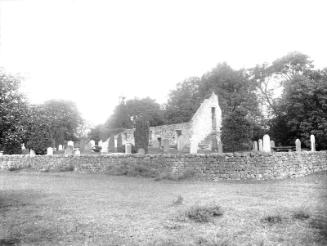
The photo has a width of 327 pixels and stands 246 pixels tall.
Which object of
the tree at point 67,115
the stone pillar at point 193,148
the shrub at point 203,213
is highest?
the tree at point 67,115

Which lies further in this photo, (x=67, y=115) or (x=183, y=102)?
(x=67, y=115)

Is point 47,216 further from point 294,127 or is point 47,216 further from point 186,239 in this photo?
point 294,127

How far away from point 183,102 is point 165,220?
5180 cm

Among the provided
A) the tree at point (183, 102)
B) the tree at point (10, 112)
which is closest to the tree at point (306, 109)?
the tree at point (10, 112)

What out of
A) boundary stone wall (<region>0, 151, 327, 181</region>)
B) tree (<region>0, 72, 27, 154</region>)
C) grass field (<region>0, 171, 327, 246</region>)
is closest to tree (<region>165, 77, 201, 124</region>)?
boundary stone wall (<region>0, 151, 327, 181</region>)

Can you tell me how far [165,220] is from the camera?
7250 millimetres

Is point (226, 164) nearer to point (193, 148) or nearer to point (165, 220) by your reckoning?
point (193, 148)

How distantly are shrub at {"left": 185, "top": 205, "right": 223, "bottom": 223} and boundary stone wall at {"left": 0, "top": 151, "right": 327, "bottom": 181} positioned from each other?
8047 millimetres

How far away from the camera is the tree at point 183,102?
55000 mm

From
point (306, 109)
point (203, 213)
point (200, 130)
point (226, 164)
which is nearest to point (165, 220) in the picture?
point (203, 213)

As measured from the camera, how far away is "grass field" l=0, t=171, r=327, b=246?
586cm

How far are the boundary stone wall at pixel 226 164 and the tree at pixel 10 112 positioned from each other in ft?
27.7

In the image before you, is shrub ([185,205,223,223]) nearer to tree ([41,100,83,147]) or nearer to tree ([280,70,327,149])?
tree ([280,70,327,149])

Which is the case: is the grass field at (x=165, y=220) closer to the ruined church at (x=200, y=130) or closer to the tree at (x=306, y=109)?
the tree at (x=306, y=109)
